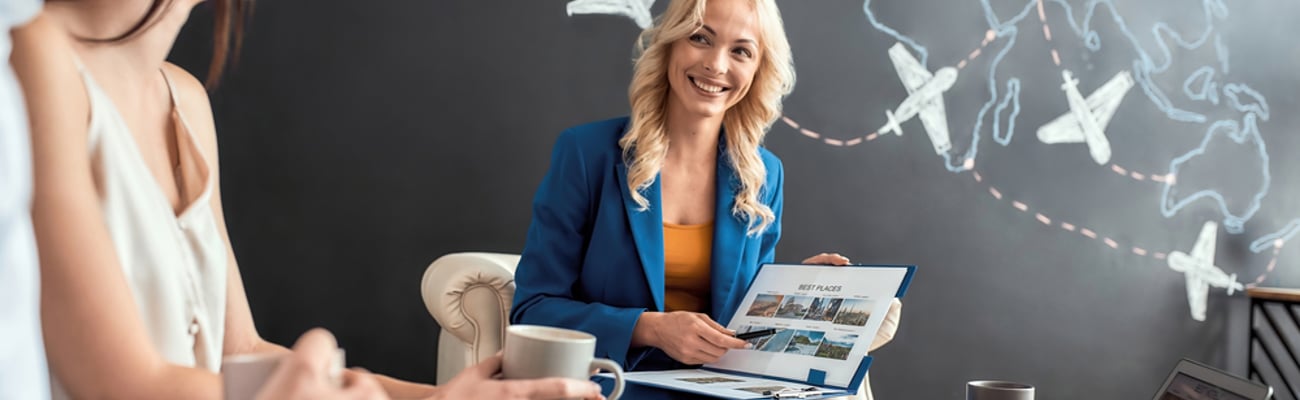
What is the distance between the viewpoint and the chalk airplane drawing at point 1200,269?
3297 mm

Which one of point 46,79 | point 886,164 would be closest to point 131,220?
point 46,79

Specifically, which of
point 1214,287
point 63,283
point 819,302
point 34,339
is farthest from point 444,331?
point 1214,287

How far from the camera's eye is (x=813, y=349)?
1596 mm

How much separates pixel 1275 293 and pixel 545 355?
3.15m

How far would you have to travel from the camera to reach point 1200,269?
3303mm

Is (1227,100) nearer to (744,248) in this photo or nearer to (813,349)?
(744,248)

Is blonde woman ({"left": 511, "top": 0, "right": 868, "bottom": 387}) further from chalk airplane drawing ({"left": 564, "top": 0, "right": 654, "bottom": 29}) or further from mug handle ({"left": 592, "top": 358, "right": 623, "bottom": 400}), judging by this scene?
mug handle ({"left": 592, "top": 358, "right": 623, "bottom": 400})

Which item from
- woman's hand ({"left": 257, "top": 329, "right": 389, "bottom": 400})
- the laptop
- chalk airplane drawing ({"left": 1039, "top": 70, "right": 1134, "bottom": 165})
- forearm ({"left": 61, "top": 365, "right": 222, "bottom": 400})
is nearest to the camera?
woman's hand ({"left": 257, "top": 329, "right": 389, "bottom": 400})

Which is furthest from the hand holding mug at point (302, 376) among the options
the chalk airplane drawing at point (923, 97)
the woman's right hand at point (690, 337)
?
the chalk airplane drawing at point (923, 97)

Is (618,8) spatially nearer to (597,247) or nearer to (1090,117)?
(597,247)

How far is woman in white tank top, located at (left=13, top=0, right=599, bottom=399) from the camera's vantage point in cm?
58

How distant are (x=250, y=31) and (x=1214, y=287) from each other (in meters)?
2.95

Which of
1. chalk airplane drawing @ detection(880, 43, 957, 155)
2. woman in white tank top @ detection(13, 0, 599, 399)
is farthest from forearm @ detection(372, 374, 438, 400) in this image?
chalk airplane drawing @ detection(880, 43, 957, 155)

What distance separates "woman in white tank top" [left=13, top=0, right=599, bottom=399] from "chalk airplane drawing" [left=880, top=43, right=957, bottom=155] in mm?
2343
